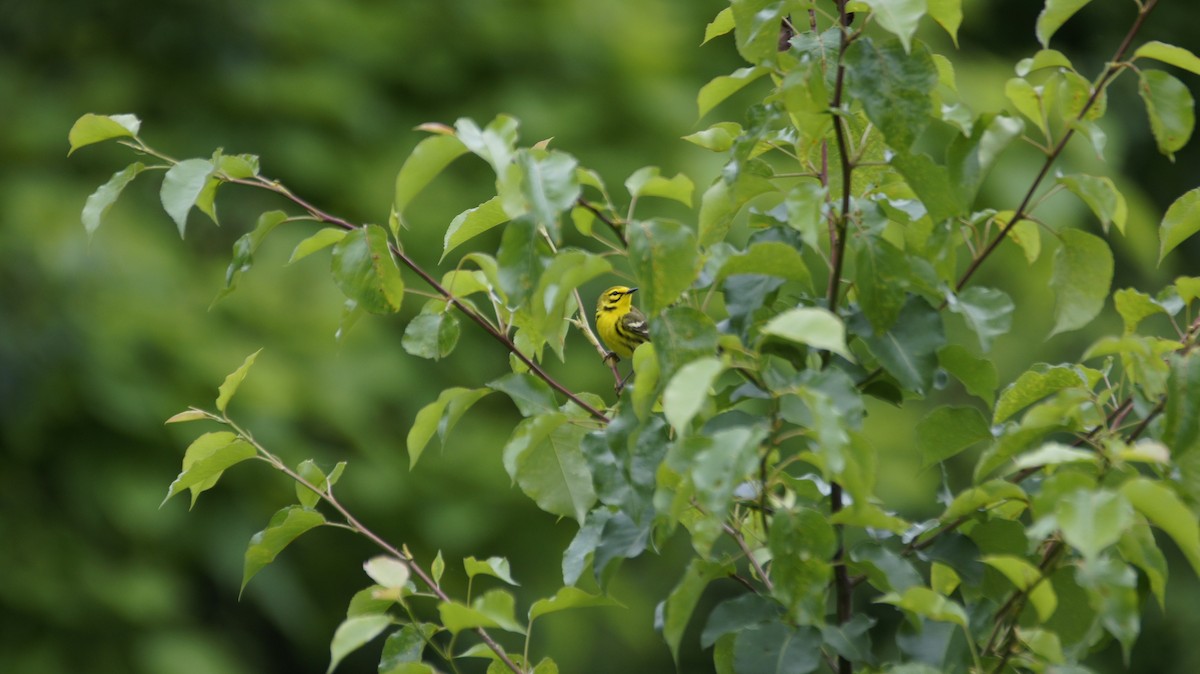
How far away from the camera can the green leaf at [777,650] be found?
48.1 inches

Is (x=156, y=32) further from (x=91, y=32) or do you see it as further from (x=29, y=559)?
(x=29, y=559)

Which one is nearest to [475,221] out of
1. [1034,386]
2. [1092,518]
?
[1034,386]

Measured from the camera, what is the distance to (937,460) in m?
1.35

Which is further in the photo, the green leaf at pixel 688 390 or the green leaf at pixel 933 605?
the green leaf at pixel 933 605

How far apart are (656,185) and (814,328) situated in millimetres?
308

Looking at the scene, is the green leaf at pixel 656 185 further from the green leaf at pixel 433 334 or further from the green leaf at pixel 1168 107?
the green leaf at pixel 1168 107

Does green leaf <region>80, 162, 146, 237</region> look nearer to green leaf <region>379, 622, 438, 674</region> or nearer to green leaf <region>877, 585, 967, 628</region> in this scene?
green leaf <region>379, 622, 438, 674</region>

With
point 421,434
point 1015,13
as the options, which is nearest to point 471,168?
point 1015,13

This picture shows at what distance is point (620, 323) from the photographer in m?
3.23

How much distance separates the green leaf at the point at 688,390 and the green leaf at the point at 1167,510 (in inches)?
13.1

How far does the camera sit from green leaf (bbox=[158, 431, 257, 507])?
142cm

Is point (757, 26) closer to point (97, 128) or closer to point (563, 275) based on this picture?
point (563, 275)

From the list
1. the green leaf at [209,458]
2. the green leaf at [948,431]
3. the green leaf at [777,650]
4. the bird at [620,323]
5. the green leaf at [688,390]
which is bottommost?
the bird at [620,323]

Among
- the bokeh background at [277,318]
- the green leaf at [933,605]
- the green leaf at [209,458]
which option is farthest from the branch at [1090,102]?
the bokeh background at [277,318]
